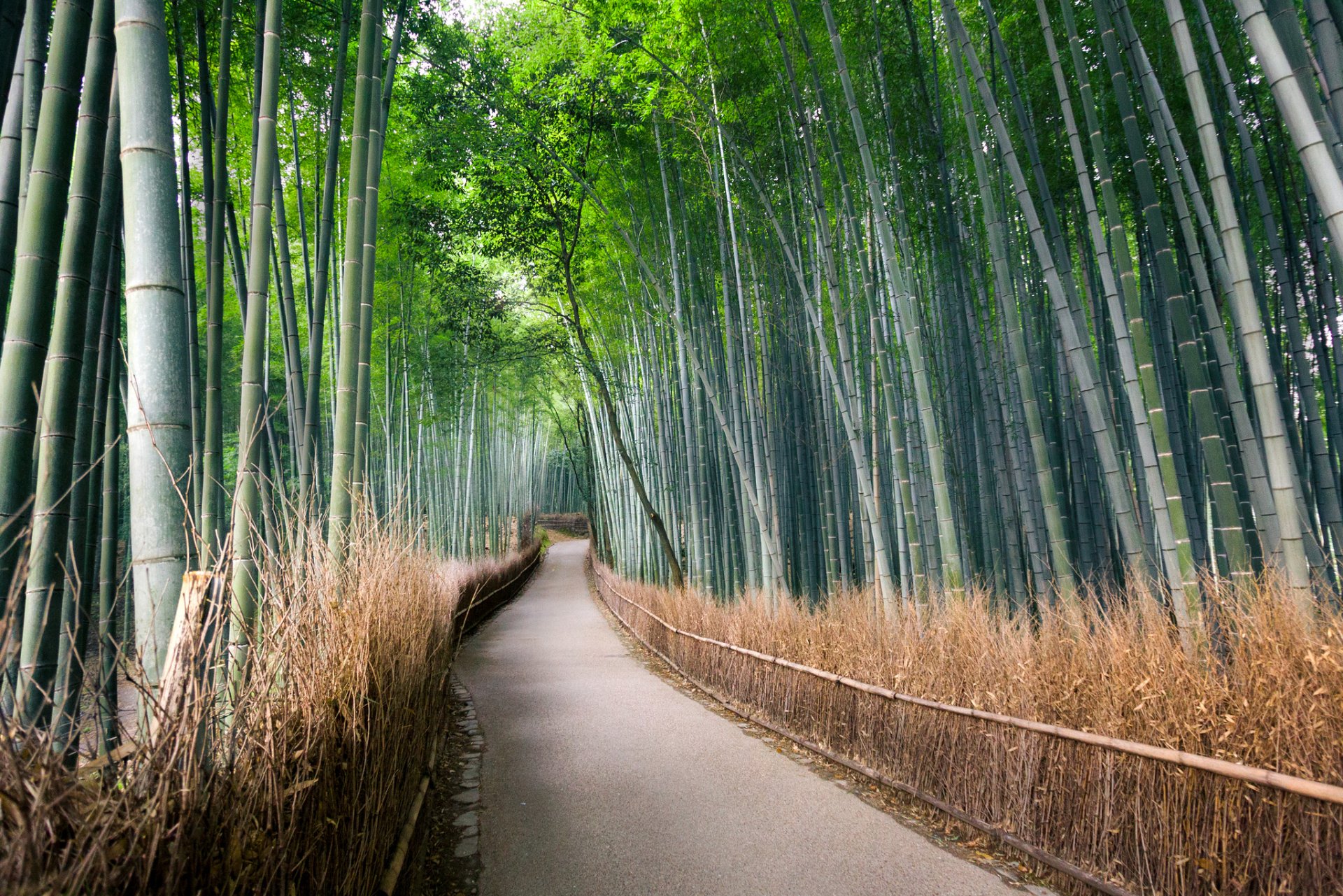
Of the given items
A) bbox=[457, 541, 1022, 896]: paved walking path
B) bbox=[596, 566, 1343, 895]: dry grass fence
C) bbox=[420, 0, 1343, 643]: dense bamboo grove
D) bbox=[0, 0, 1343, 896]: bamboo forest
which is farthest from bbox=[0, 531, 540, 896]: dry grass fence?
bbox=[420, 0, 1343, 643]: dense bamboo grove

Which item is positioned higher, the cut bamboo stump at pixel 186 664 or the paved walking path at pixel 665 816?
the cut bamboo stump at pixel 186 664

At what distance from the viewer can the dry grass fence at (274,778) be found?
0.81m

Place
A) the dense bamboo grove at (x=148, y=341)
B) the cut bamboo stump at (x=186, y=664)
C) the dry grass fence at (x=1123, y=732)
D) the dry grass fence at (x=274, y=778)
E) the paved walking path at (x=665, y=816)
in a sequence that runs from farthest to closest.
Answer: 1. the paved walking path at (x=665, y=816)
2. the dry grass fence at (x=1123, y=732)
3. the dense bamboo grove at (x=148, y=341)
4. the cut bamboo stump at (x=186, y=664)
5. the dry grass fence at (x=274, y=778)

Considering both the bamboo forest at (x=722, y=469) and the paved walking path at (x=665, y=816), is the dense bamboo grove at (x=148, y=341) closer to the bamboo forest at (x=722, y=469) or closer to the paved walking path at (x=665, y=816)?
the bamboo forest at (x=722, y=469)

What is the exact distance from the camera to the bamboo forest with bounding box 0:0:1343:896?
137 centimetres

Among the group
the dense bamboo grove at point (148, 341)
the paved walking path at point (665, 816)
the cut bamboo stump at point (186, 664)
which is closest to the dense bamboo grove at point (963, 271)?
the paved walking path at point (665, 816)

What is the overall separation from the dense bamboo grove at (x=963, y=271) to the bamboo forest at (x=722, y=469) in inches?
1.5

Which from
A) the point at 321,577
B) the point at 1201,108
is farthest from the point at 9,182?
the point at 1201,108

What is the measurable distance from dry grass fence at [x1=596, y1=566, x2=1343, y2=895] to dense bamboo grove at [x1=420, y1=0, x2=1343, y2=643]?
0.91 feet

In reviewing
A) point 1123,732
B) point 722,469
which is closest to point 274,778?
point 1123,732

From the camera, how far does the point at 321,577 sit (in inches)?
77.4

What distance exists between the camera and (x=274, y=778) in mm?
1284

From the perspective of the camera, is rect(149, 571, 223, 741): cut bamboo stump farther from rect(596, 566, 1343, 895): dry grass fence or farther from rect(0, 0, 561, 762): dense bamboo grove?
rect(596, 566, 1343, 895): dry grass fence

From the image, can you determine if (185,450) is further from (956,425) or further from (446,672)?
(956,425)
